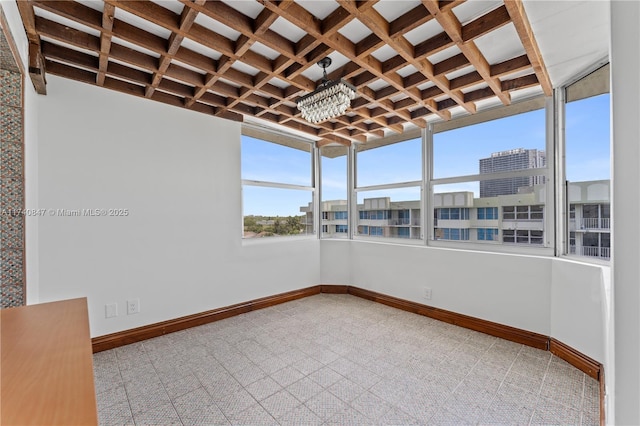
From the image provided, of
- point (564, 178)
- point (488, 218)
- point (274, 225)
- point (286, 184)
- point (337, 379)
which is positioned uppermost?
point (286, 184)

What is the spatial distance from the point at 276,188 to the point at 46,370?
11.0ft

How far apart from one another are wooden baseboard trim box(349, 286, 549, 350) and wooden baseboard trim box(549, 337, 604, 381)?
7 centimetres

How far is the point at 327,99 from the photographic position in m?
2.31

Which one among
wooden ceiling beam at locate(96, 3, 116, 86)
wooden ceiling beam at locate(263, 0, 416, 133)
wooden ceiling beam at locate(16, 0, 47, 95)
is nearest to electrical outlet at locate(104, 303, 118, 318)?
wooden ceiling beam at locate(16, 0, 47, 95)

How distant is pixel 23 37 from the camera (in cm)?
181

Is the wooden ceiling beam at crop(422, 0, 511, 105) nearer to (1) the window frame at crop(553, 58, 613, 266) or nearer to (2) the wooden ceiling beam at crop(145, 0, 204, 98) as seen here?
(1) the window frame at crop(553, 58, 613, 266)

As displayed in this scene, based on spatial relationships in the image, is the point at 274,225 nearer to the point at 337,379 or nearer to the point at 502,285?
the point at 337,379

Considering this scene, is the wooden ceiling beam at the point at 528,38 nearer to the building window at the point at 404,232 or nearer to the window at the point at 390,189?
the window at the point at 390,189

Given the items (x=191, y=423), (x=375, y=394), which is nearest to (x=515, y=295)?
→ (x=375, y=394)

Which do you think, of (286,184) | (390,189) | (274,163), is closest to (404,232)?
(390,189)

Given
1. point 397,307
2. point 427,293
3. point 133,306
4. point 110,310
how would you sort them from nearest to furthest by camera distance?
1. point 110,310
2. point 133,306
3. point 427,293
4. point 397,307

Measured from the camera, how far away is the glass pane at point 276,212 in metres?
3.81

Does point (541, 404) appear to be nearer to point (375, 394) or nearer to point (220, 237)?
point (375, 394)

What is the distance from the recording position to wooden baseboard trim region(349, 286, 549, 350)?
2.67 m
